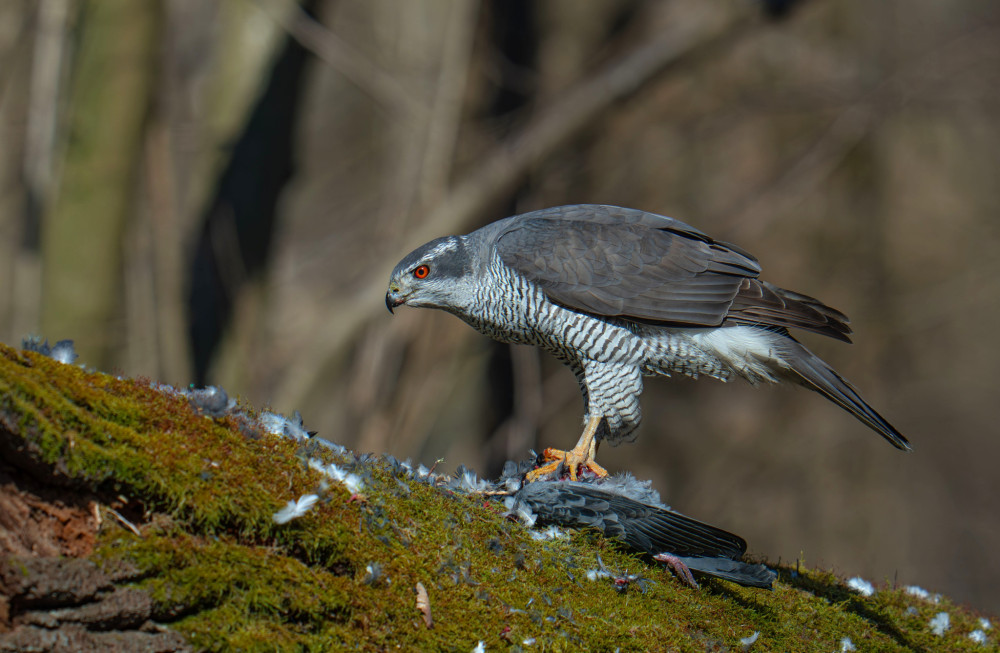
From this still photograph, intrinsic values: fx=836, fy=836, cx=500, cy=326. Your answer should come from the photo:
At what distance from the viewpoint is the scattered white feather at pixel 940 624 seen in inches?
138

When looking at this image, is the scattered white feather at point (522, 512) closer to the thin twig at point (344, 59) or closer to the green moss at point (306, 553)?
the green moss at point (306, 553)

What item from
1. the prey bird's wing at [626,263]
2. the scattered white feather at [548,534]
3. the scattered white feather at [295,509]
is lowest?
the scattered white feather at [295,509]

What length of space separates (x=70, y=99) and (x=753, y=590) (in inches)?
245

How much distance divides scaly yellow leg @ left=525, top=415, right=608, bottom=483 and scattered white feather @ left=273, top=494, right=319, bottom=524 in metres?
1.64

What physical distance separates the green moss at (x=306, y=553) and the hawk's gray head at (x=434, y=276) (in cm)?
162

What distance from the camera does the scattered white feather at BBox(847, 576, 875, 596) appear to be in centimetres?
371

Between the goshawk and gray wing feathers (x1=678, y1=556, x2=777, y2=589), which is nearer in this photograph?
gray wing feathers (x1=678, y1=556, x2=777, y2=589)

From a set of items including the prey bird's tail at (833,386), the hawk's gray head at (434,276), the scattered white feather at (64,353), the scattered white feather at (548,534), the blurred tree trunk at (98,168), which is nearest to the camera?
the scattered white feather at (64,353)

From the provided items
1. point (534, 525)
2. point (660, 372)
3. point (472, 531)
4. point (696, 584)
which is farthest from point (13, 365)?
point (660, 372)

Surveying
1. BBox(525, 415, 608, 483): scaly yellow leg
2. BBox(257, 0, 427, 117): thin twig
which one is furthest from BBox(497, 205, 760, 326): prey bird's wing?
BBox(257, 0, 427, 117): thin twig

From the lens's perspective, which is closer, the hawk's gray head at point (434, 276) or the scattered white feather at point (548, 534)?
the scattered white feather at point (548, 534)

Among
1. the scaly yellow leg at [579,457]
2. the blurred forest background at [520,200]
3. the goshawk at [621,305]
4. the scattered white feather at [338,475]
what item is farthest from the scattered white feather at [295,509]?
the blurred forest background at [520,200]

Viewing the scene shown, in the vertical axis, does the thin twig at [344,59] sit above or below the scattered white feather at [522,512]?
above

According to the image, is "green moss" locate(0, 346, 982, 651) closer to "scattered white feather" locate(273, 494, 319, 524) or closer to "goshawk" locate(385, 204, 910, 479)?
"scattered white feather" locate(273, 494, 319, 524)
